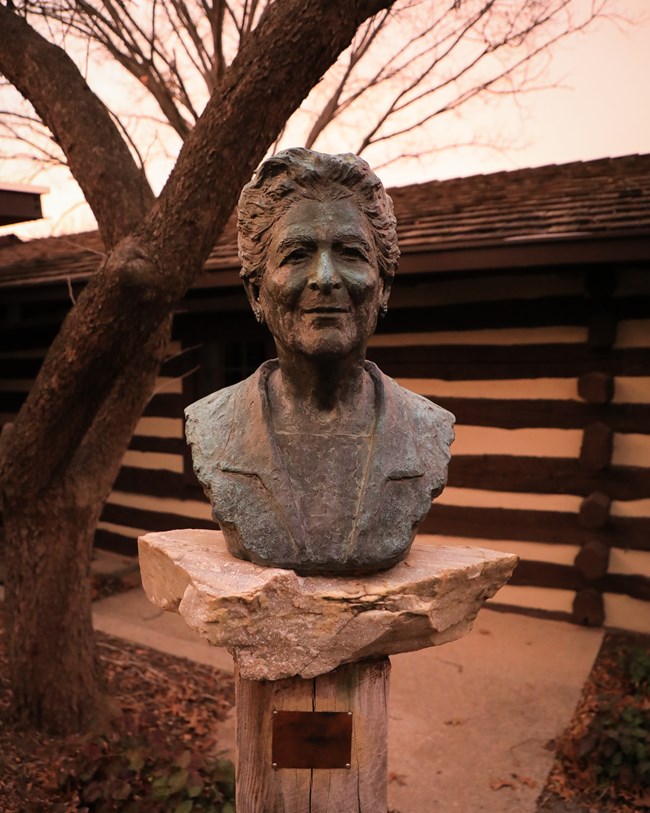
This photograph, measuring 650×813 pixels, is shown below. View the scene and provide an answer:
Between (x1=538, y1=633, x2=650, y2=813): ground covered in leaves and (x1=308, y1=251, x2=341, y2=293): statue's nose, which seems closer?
(x1=308, y1=251, x2=341, y2=293): statue's nose

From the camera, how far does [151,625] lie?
564 centimetres

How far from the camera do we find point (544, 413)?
556cm

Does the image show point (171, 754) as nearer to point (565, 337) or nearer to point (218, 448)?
point (218, 448)

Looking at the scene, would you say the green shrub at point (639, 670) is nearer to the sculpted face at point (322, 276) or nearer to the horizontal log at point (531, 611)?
the horizontal log at point (531, 611)

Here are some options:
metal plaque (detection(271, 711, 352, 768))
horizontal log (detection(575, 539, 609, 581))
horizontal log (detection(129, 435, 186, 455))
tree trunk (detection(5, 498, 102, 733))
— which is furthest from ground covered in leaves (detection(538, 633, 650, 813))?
horizontal log (detection(129, 435, 186, 455))

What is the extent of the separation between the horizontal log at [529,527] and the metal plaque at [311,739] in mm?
3873

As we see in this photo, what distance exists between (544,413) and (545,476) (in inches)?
20.1

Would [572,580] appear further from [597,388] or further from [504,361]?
[504,361]

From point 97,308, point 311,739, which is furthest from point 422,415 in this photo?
point 97,308

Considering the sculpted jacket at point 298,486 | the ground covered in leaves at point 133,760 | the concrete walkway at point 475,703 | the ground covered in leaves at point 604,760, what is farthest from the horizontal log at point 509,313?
the sculpted jacket at point 298,486

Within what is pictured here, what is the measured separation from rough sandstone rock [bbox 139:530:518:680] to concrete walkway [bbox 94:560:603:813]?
1.83 m

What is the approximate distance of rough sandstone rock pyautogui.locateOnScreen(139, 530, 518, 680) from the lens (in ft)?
6.15

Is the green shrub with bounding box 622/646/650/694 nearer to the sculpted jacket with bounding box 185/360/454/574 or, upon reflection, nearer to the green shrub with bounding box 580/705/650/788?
the green shrub with bounding box 580/705/650/788

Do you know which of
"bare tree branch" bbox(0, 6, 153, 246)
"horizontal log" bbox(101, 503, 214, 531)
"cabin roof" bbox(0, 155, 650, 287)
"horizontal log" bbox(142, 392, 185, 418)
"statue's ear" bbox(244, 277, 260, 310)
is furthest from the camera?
"horizontal log" bbox(142, 392, 185, 418)
